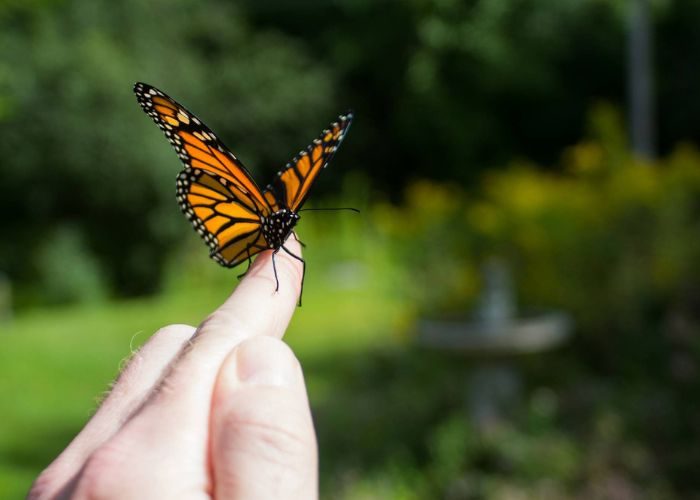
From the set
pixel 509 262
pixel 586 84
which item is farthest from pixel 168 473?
pixel 586 84

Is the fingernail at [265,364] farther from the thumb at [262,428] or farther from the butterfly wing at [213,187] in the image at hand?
the butterfly wing at [213,187]

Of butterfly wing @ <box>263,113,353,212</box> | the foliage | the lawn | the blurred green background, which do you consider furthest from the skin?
the foliage

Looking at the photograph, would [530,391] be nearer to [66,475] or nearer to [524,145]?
[66,475]

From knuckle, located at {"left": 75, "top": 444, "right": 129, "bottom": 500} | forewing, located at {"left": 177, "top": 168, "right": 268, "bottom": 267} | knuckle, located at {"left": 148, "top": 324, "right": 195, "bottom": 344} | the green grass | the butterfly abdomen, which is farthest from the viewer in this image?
the green grass

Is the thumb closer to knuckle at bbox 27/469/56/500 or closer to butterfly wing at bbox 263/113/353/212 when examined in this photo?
knuckle at bbox 27/469/56/500

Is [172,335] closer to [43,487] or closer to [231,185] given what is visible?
[43,487]

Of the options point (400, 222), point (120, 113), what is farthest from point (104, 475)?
point (120, 113)

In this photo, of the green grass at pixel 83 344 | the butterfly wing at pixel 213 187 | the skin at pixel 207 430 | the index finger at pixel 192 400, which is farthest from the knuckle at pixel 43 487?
the green grass at pixel 83 344
